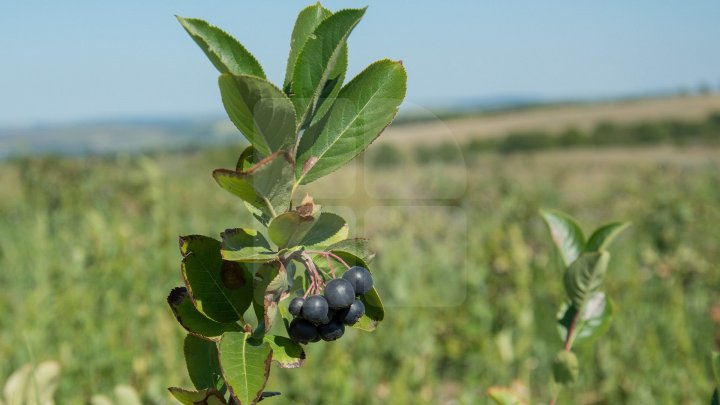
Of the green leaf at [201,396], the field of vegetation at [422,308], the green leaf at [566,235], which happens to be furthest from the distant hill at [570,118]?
the green leaf at [201,396]

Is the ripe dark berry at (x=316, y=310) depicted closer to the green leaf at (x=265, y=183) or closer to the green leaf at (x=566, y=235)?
the green leaf at (x=265, y=183)

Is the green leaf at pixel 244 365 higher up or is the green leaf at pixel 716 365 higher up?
the green leaf at pixel 244 365

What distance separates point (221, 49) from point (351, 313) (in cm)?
26

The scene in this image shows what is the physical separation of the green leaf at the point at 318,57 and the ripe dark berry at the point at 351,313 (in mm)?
178

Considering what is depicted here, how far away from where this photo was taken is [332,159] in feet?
2.07

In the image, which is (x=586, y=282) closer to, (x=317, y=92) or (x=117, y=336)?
(x=317, y=92)

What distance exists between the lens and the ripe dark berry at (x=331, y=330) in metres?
0.65

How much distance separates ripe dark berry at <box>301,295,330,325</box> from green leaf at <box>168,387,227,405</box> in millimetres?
101

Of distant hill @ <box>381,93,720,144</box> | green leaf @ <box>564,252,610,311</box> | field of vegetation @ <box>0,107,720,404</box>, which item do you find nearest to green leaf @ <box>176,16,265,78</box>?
green leaf @ <box>564,252,610,311</box>

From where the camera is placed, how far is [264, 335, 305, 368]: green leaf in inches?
25.1

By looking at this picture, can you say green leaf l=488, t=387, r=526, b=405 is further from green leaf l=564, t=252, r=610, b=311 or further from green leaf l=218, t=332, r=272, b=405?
green leaf l=218, t=332, r=272, b=405

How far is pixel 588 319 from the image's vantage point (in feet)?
2.94

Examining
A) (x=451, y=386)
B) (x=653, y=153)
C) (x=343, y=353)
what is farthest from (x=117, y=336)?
(x=653, y=153)

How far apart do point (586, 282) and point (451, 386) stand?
3.00 m
